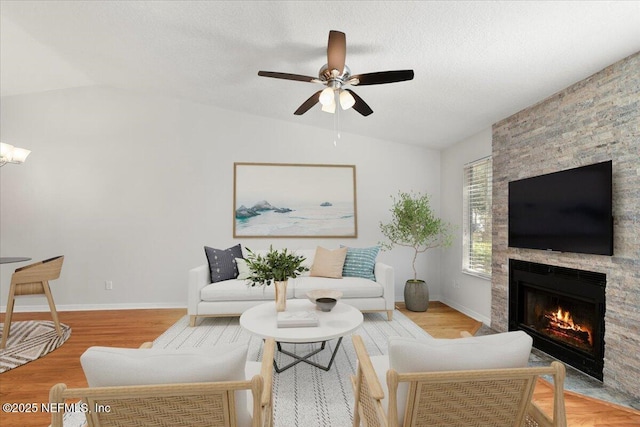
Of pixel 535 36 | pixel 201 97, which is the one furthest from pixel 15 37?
pixel 535 36

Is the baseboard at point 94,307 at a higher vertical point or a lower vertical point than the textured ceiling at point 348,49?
lower

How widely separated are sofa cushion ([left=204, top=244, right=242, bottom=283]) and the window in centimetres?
323

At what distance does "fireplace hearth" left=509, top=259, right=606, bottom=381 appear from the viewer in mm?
2600

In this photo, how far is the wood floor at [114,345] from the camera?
2117 mm

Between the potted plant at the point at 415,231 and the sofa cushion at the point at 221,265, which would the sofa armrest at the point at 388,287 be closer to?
the potted plant at the point at 415,231

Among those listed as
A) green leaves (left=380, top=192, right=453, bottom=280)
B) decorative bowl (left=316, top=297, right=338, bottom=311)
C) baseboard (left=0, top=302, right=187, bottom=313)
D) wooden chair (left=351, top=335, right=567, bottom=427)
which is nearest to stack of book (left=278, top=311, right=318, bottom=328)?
decorative bowl (left=316, top=297, right=338, bottom=311)

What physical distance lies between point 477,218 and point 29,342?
214 inches

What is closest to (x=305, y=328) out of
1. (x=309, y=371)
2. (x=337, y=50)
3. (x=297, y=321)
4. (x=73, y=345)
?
(x=297, y=321)

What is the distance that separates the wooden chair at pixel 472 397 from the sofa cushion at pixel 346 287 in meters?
2.71

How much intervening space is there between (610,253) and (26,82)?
680cm

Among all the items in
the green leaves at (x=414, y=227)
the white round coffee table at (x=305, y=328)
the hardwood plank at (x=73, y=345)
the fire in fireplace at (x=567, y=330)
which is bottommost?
the hardwood plank at (x=73, y=345)

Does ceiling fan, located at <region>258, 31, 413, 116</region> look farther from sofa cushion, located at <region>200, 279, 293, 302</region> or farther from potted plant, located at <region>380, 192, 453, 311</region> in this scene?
sofa cushion, located at <region>200, 279, 293, 302</region>

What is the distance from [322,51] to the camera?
9.59ft

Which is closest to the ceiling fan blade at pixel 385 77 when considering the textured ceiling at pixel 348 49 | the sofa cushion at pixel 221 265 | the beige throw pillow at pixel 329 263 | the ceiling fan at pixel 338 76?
the ceiling fan at pixel 338 76
